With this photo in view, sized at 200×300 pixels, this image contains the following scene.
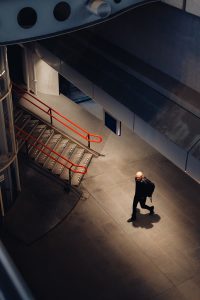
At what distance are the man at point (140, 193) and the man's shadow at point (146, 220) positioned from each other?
15 centimetres

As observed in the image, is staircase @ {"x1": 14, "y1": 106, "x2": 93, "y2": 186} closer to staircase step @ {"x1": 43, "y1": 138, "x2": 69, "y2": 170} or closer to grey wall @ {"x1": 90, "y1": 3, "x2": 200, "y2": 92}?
staircase step @ {"x1": 43, "y1": 138, "x2": 69, "y2": 170}

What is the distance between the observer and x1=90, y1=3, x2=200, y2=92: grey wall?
8.58m

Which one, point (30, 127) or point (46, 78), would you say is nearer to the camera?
point (30, 127)

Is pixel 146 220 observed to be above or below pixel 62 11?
below

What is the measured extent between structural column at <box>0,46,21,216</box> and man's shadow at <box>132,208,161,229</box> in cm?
361

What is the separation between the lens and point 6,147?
10.6 metres

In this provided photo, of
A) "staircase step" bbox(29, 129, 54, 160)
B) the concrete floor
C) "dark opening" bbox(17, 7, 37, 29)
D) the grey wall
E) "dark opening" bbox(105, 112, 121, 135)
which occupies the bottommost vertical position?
the concrete floor

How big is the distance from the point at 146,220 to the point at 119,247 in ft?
4.24

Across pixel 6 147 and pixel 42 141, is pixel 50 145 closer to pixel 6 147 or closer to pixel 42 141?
pixel 42 141

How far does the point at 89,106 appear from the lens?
18.0 meters

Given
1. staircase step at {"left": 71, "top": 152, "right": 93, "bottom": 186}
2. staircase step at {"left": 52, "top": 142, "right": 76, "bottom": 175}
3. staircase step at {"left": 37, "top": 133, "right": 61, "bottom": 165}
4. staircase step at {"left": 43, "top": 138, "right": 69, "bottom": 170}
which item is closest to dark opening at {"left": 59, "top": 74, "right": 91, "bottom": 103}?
staircase step at {"left": 37, "top": 133, "right": 61, "bottom": 165}

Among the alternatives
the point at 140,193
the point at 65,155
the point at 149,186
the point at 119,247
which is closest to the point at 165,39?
the point at 149,186

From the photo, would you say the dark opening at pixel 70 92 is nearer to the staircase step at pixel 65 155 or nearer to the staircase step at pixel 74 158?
the staircase step at pixel 65 155

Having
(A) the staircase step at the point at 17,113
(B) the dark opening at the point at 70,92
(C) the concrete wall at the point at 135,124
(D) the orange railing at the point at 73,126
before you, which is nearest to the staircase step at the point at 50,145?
(D) the orange railing at the point at 73,126
